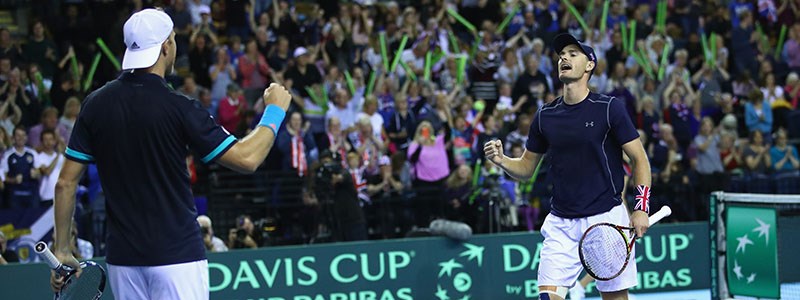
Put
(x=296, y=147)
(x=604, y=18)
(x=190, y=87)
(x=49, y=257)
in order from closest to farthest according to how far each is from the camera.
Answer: (x=49, y=257) → (x=296, y=147) → (x=190, y=87) → (x=604, y=18)

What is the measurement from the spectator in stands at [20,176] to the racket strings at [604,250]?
872 centimetres

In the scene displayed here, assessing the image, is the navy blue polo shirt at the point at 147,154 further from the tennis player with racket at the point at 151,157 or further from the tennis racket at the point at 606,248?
the tennis racket at the point at 606,248

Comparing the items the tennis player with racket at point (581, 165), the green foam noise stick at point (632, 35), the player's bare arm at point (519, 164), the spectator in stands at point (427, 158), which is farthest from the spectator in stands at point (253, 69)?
the tennis player with racket at point (581, 165)

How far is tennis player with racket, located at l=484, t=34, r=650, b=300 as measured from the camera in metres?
7.96

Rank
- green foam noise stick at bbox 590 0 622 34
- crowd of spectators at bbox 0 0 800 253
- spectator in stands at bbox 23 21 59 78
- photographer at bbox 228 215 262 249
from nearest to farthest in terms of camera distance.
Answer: photographer at bbox 228 215 262 249 → crowd of spectators at bbox 0 0 800 253 → spectator in stands at bbox 23 21 59 78 → green foam noise stick at bbox 590 0 622 34

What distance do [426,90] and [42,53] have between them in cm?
534

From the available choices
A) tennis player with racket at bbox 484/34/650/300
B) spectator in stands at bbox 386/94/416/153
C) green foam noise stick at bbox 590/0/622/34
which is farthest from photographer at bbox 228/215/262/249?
green foam noise stick at bbox 590/0/622/34

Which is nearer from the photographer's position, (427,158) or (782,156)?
(427,158)

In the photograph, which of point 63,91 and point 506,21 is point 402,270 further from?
point 506,21

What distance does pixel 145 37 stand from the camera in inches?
215

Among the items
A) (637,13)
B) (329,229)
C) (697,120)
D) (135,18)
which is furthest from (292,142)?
(135,18)

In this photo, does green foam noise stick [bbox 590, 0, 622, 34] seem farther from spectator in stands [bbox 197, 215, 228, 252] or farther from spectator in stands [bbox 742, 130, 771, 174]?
spectator in stands [bbox 197, 215, 228, 252]

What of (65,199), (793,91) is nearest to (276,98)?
(65,199)

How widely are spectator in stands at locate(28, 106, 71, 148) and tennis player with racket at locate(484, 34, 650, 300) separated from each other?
841 cm
